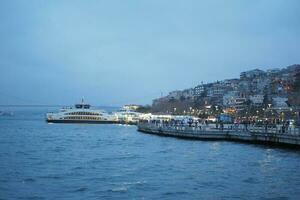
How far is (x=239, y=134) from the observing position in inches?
2068

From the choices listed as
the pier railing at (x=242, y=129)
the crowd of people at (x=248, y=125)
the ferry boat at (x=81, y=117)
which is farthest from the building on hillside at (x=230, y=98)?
the pier railing at (x=242, y=129)

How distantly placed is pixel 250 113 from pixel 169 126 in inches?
2464

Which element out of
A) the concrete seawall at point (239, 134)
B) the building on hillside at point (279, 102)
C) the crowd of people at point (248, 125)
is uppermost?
the building on hillside at point (279, 102)

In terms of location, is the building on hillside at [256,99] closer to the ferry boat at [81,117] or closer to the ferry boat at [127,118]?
the ferry boat at [127,118]

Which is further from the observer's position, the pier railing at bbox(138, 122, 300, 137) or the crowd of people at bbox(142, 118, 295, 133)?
the crowd of people at bbox(142, 118, 295, 133)

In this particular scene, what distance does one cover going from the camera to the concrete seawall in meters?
44.2

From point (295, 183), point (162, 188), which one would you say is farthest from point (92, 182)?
point (295, 183)

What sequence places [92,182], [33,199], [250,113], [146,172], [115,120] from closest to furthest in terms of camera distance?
1. [33,199]
2. [92,182]
3. [146,172]
4. [250,113]
5. [115,120]

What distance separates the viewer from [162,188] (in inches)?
1001

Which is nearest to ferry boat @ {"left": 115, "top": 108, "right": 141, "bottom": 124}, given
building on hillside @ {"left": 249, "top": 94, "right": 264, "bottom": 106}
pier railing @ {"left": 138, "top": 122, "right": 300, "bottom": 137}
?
building on hillside @ {"left": 249, "top": 94, "right": 264, "bottom": 106}

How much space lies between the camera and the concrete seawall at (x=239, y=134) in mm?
44219

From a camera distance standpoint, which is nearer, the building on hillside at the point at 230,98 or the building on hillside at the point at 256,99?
the building on hillside at the point at 256,99

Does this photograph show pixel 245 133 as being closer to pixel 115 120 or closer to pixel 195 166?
pixel 195 166

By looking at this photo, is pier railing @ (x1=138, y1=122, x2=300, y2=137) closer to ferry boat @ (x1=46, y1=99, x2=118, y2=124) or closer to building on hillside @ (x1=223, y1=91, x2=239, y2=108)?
ferry boat @ (x1=46, y1=99, x2=118, y2=124)
